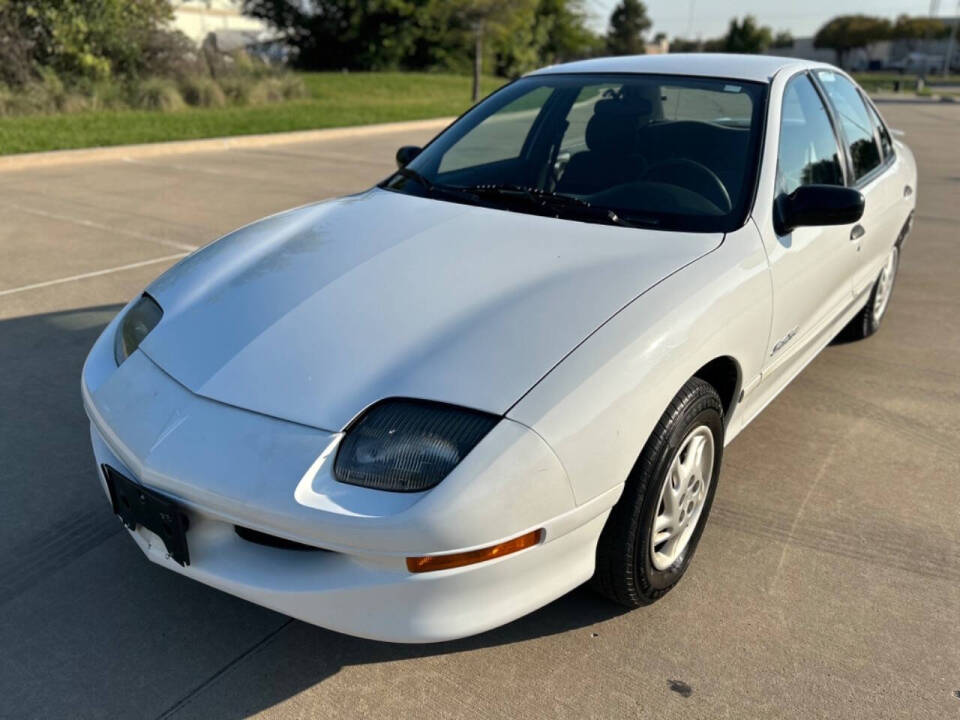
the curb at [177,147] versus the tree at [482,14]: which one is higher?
the tree at [482,14]

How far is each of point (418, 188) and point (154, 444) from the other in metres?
1.72

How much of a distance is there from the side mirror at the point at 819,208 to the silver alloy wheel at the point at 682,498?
89 cm

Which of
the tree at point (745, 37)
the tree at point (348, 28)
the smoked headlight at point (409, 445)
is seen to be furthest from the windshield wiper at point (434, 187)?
the tree at point (745, 37)

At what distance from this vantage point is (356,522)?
1923mm

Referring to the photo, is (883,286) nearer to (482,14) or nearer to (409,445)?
(409,445)

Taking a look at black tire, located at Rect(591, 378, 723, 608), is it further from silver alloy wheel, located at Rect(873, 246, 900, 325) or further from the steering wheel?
silver alloy wheel, located at Rect(873, 246, 900, 325)

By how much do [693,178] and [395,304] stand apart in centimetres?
131

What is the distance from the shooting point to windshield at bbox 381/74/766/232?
9.95 feet

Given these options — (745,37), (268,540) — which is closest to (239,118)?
(268,540)

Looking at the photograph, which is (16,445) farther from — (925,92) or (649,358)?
(925,92)

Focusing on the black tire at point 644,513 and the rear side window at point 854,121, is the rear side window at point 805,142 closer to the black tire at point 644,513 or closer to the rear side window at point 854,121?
the rear side window at point 854,121

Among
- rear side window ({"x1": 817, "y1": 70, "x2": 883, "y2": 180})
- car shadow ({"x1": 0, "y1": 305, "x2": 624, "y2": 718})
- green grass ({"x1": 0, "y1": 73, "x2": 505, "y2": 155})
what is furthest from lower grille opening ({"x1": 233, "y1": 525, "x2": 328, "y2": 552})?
green grass ({"x1": 0, "y1": 73, "x2": 505, "y2": 155})

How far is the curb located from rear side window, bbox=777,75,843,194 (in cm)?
986

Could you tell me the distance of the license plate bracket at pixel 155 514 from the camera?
2.10 metres
